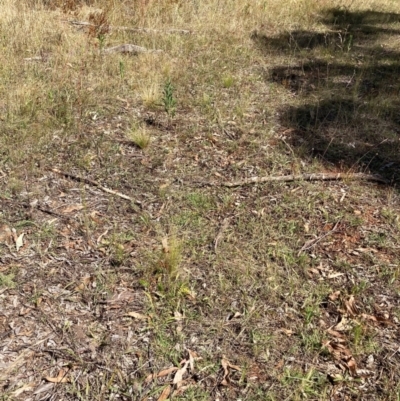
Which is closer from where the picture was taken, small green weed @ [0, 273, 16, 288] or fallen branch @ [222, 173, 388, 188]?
small green weed @ [0, 273, 16, 288]

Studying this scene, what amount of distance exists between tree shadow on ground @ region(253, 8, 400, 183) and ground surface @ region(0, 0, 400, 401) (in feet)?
0.11

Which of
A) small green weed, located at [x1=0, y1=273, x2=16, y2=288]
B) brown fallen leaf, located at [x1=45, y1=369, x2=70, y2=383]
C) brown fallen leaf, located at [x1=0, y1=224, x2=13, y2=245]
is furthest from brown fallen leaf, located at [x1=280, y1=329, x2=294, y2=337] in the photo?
brown fallen leaf, located at [x1=0, y1=224, x2=13, y2=245]

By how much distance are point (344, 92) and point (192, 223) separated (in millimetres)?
3571

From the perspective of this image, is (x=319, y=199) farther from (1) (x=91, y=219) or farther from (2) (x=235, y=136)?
(1) (x=91, y=219)

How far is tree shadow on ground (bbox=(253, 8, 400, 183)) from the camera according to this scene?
4.87m

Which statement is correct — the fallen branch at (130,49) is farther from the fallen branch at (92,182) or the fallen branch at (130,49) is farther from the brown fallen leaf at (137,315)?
the brown fallen leaf at (137,315)

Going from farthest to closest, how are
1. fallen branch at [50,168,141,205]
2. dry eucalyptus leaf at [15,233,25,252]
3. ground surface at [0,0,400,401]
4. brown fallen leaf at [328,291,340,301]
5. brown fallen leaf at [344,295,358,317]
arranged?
fallen branch at [50,168,141,205] → dry eucalyptus leaf at [15,233,25,252] → brown fallen leaf at [328,291,340,301] → brown fallen leaf at [344,295,358,317] → ground surface at [0,0,400,401]

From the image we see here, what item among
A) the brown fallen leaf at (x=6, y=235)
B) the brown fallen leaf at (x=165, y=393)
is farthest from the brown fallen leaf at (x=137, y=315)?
the brown fallen leaf at (x=6, y=235)

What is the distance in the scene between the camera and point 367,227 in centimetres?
386

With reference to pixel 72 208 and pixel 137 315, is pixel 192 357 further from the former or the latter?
pixel 72 208

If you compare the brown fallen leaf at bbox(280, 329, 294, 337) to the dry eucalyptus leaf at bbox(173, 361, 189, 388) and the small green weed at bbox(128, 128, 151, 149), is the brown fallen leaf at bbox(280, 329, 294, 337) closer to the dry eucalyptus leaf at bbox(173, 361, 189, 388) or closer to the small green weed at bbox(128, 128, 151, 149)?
the dry eucalyptus leaf at bbox(173, 361, 189, 388)

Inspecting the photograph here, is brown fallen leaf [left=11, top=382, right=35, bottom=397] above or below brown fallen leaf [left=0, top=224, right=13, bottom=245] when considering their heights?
below

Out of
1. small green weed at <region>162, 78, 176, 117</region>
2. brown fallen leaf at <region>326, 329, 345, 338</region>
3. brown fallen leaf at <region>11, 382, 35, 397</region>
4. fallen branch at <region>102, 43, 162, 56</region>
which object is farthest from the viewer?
fallen branch at <region>102, 43, 162, 56</region>

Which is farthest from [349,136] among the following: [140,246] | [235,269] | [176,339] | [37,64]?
[37,64]
